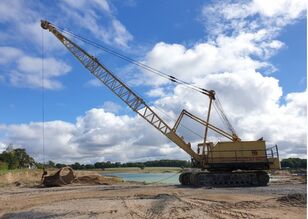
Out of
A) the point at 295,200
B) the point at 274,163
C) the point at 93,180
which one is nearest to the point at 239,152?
the point at 274,163

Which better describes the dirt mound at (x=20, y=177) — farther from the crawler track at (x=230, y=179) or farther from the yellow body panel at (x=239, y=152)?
the yellow body panel at (x=239, y=152)

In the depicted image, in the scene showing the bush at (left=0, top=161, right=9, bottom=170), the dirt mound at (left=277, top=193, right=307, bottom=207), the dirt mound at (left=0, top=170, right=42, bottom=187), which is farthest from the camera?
the bush at (left=0, top=161, right=9, bottom=170)

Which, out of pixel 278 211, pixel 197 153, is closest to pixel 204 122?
pixel 197 153

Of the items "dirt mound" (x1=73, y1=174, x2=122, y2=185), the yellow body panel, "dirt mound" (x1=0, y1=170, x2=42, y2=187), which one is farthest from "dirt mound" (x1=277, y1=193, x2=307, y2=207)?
"dirt mound" (x1=0, y1=170, x2=42, y2=187)

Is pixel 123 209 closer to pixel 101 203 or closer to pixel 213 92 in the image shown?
pixel 101 203

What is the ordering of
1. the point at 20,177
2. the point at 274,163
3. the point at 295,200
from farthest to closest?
1. the point at 20,177
2. the point at 274,163
3. the point at 295,200

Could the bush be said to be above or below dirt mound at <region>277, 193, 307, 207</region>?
above

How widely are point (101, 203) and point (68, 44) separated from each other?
89.9 ft

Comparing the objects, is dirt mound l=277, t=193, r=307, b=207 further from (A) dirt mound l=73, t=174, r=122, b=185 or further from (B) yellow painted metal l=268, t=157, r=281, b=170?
(A) dirt mound l=73, t=174, r=122, b=185

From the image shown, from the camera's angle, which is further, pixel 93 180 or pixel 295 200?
pixel 93 180

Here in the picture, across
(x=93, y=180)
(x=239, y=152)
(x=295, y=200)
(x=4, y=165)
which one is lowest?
(x=295, y=200)

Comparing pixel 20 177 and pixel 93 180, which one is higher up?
pixel 20 177

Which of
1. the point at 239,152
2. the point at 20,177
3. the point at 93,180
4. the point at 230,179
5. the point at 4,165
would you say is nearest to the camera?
the point at 230,179

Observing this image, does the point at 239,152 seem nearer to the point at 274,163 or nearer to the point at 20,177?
the point at 274,163
